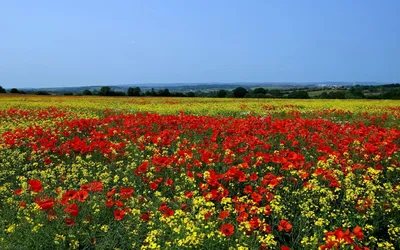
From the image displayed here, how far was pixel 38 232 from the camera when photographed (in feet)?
13.1

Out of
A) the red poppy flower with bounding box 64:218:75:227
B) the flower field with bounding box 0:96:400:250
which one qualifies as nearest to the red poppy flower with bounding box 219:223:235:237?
the flower field with bounding box 0:96:400:250

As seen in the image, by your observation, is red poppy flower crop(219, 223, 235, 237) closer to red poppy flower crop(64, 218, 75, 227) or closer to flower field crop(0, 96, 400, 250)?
flower field crop(0, 96, 400, 250)

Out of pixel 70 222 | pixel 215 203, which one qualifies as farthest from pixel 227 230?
pixel 70 222

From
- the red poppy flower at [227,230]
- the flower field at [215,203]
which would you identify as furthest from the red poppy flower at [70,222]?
Result: the red poppy flower at [227,230]

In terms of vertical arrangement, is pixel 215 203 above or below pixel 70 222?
below

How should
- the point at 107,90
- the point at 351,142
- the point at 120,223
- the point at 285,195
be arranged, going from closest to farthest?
the point at 120,223
the point at 285,195
the point at 351,142
the point at 107,90

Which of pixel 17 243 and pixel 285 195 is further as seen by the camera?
pixel 285 195

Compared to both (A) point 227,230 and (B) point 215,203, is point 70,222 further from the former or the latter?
(B) point 215,203

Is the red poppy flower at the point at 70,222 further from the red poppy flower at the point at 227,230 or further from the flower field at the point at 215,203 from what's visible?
the red poppy flower at the point at 227,230

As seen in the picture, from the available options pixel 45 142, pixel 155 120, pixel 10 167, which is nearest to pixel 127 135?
pixel 155 120

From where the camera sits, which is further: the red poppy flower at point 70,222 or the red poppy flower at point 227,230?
the red poppy flower at point 70,222

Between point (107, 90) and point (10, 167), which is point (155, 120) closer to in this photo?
point (10, 167)

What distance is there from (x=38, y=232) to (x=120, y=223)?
0.87 meters

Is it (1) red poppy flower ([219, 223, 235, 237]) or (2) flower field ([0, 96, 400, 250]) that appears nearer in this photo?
(1) red poppy flower ([219, 223, 235, 237])
